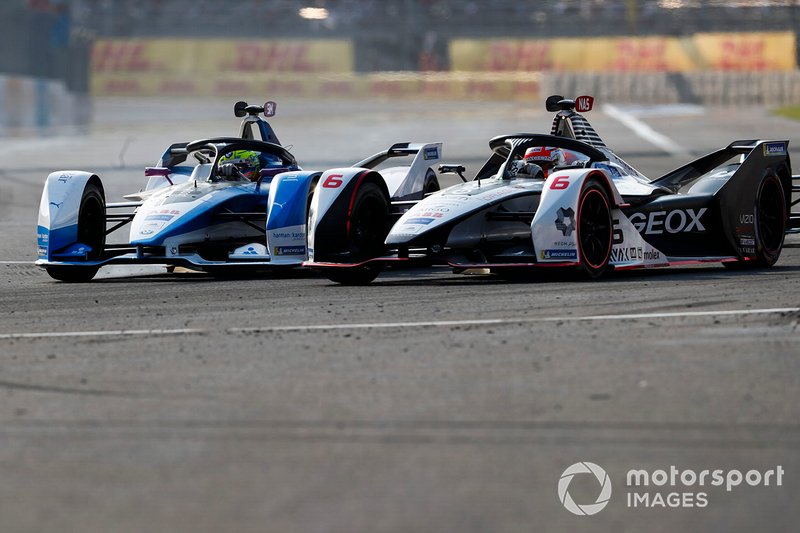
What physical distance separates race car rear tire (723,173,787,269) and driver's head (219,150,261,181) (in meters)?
4.51

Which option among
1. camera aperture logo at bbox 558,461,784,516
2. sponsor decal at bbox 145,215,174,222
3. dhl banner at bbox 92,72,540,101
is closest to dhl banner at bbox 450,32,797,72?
dhl banner at bbox 92,72,540,101

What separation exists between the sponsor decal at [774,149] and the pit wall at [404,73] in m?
42.0

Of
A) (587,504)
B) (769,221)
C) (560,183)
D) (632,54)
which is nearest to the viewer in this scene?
(587,504)

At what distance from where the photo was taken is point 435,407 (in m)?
5.61

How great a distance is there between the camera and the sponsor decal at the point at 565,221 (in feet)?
33.7

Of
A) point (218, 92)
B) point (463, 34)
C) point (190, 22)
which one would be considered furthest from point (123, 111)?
point (463, 34)

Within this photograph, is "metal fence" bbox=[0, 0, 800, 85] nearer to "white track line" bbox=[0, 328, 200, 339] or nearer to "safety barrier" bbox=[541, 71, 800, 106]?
"safety barrier" bbox=[541, 71, 800, 106]

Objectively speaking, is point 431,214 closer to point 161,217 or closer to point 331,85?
point 161,217

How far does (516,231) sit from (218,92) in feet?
162

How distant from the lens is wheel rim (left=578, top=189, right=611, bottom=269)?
1058cm

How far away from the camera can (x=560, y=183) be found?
34.2 feet

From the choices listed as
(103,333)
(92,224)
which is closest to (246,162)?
(92,224)

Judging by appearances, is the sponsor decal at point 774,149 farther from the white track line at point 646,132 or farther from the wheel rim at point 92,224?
the white track line at point 646,132

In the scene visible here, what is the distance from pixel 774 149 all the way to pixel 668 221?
1469mm
